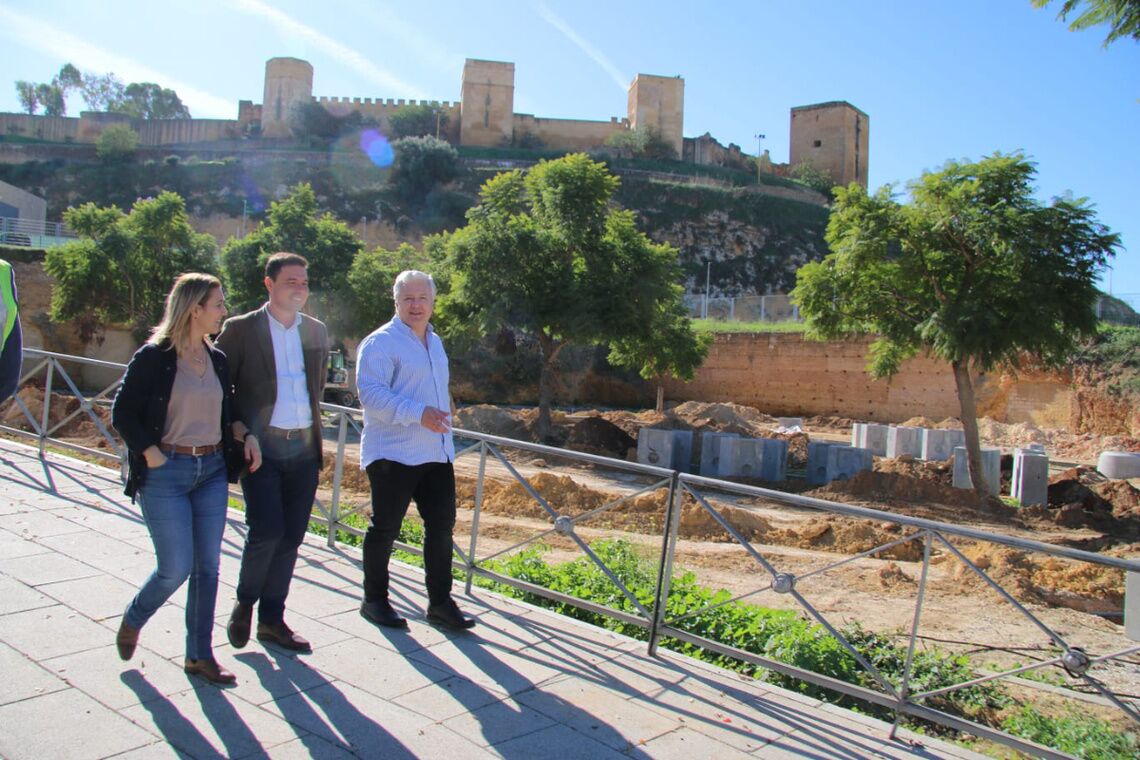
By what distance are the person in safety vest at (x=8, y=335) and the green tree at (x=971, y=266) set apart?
469 inches

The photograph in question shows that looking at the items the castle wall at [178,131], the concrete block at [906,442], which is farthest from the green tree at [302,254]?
the castle wall at [178,131]

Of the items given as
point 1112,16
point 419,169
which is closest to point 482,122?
A: point 419,169

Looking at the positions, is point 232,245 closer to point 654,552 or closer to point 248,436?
point 654,552

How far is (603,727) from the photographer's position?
322cm

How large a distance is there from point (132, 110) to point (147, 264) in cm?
6959

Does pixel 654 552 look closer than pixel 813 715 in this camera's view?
No

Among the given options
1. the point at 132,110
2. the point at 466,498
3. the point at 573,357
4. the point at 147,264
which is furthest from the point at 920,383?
the point at 132,110

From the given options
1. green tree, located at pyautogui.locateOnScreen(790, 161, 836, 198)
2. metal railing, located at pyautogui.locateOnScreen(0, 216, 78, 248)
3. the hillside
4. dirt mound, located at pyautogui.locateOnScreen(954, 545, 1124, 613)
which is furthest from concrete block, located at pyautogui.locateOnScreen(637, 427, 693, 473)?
green tree, located at pyautogui.locateOnScreen(790, 161, 836, 198)

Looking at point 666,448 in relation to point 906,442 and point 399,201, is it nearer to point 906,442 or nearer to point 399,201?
point 906,442

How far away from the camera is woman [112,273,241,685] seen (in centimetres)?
324

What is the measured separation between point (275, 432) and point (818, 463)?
14.1 metres

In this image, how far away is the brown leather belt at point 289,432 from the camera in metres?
3.68

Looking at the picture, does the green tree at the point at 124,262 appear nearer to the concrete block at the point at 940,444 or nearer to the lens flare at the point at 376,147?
the concrete block at the point at 940,444

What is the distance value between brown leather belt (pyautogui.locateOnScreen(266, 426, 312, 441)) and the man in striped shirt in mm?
299
